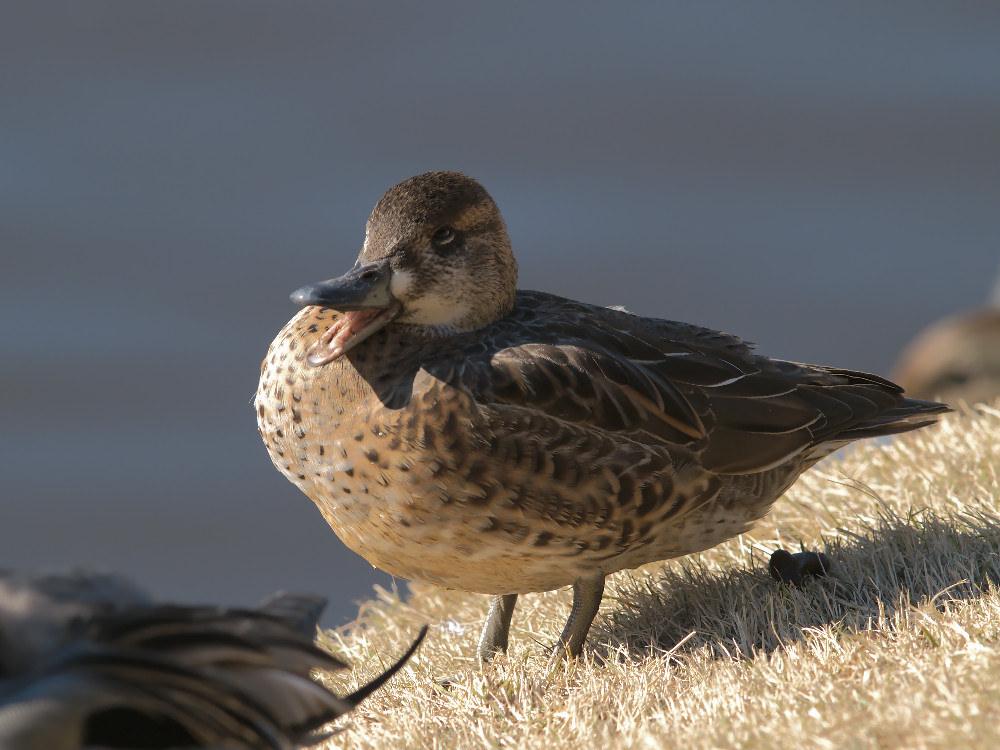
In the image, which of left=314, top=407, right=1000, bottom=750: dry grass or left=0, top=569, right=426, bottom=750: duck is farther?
left=314, top=407, right=1000, bottom=750: dry grass

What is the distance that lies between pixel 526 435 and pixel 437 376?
0.31 m

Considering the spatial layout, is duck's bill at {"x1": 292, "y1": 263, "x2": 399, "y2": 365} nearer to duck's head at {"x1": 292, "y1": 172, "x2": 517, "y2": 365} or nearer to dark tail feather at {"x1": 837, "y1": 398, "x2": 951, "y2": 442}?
duck's head at {"x1": 292, "y1": 172, "x2": 517, "y2": 365}

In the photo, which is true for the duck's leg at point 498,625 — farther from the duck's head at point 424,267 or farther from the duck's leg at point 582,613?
the duck's head at point 424,267

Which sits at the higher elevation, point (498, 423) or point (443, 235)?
point (443, 235)

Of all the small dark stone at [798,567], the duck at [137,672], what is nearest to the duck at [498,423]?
the small dark stone at [798,567]

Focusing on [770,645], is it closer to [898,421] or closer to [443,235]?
[898,421]

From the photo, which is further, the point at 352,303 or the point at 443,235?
the point at 443,235

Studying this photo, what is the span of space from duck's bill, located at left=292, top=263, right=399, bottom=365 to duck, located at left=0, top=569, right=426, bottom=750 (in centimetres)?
116

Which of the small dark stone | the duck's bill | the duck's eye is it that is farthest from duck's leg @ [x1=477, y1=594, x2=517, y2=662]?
the duck's eye

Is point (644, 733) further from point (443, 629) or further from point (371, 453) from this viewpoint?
point (443, 629)

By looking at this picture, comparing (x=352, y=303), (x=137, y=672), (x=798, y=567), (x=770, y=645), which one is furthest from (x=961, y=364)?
(x=137, y=672)

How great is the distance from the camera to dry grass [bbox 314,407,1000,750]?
8.59 ft

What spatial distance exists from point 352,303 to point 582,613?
3.86ft

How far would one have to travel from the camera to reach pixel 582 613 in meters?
3.63
